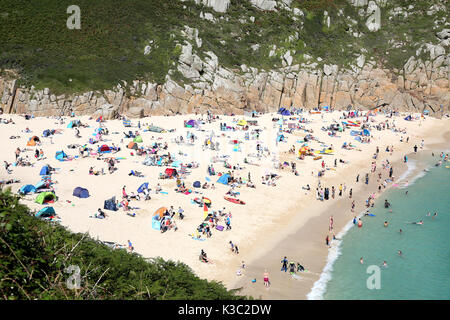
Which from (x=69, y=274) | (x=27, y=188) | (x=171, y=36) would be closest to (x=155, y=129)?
(x=27, y=188)

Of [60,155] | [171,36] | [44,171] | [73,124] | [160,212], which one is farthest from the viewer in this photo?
[171,36]

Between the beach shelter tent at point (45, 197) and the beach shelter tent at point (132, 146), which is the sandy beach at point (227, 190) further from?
the beach shelter tent at point (132, 146)

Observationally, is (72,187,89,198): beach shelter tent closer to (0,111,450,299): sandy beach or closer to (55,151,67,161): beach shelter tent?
(0,111,450,299): sandy beach

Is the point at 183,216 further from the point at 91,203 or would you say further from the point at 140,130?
the point at 140,130

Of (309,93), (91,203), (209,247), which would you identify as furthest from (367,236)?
(309,93)

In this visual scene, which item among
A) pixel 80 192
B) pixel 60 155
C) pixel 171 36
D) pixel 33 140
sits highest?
pixel 171 36

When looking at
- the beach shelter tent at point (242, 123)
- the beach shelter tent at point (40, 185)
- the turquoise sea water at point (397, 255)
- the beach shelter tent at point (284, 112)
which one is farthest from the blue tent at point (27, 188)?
the beach shelter tent at point (284, 112)

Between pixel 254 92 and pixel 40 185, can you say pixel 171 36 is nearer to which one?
pixel 254 92

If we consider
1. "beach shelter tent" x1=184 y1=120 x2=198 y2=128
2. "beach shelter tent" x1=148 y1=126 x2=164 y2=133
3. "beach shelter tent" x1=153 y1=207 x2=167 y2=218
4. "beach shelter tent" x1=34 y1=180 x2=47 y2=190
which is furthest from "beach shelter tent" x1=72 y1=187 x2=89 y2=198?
"beach shelter tent" x1=184 y1=120 x2=198 y2=128
